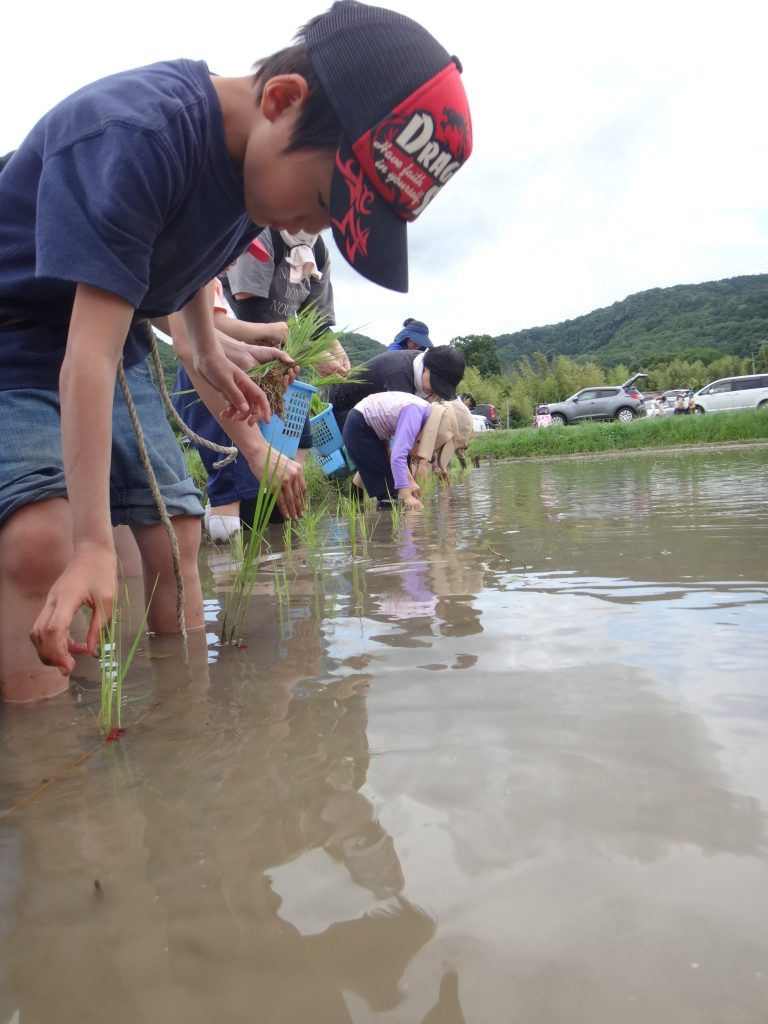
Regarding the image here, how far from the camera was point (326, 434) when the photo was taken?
5.41m

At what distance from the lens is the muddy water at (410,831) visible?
0.54 metres

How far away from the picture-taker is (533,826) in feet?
2.40

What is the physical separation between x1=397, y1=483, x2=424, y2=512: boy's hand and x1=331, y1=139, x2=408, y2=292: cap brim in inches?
126

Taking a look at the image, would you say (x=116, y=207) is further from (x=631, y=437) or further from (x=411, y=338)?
(x=631, y=437)

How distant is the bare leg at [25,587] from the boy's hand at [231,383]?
563mm

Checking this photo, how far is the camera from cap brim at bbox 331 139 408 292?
3.82ft

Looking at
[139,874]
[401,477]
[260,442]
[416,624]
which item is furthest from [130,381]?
[401,477]

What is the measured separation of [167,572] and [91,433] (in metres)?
0.75

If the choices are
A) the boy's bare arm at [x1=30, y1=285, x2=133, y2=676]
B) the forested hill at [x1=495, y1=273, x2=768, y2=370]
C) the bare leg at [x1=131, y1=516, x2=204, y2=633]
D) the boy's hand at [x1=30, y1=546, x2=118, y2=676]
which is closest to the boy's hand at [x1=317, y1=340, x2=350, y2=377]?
the bare leg at [x1=131, y1=516, x2=204, y2=633]

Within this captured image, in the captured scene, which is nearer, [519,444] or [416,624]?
[416,624]

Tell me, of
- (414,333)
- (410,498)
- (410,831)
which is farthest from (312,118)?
(414,333)

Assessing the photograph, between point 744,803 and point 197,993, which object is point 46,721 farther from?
point 744,803

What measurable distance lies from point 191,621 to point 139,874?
1.12 metres

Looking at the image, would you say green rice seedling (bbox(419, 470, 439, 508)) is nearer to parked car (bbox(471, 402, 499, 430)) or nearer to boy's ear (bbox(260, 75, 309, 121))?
boy's ear (bbox(260, 75, 309, 121))
